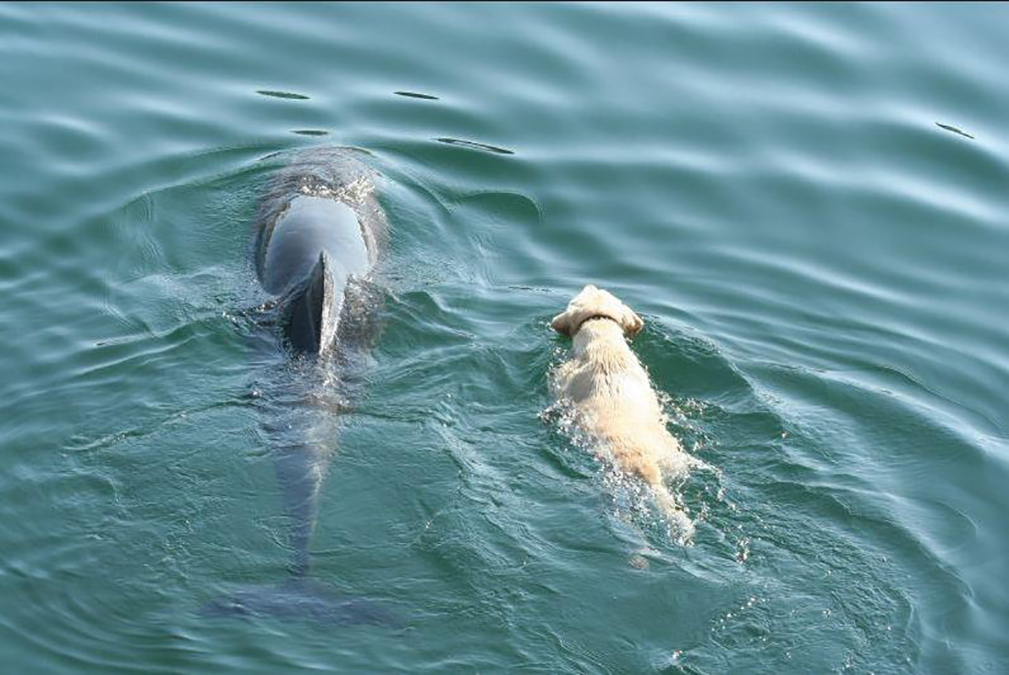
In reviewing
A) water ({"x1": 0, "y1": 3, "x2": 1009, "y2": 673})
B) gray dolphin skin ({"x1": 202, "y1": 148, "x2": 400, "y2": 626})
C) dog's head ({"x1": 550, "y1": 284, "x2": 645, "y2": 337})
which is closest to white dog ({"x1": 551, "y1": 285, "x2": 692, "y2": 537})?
dog's head ({"x1": 550, "y1": 284, "x2": 645, "y2": 337})

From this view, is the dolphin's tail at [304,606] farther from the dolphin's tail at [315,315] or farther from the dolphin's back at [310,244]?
the dolphin's back at [310,244]

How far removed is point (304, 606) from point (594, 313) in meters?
3.69

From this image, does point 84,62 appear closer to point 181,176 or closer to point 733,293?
point 181,176

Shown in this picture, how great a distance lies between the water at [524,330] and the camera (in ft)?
31.3

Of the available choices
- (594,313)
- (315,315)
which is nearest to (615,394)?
(594,313)

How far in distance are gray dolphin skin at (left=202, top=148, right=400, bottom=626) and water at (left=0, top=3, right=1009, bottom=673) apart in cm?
13

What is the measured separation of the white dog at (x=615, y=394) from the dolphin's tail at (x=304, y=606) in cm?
195

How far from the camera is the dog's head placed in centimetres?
1232

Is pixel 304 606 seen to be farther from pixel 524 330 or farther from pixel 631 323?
pixel 631 323

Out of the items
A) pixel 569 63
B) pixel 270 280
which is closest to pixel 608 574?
pixel 270 280

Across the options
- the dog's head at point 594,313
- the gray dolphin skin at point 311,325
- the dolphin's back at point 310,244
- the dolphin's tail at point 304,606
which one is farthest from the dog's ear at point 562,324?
the dolphin's tail at point 304,606

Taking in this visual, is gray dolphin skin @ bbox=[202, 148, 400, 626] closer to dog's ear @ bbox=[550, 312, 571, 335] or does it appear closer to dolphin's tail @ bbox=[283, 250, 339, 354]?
dolphin's tail @ bbox=[283, 250, 339, 354]

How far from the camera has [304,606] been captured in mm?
9422

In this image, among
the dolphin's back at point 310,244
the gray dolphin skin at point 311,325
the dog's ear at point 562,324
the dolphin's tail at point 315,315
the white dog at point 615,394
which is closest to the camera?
the gray dolphin skin at point 311,325
